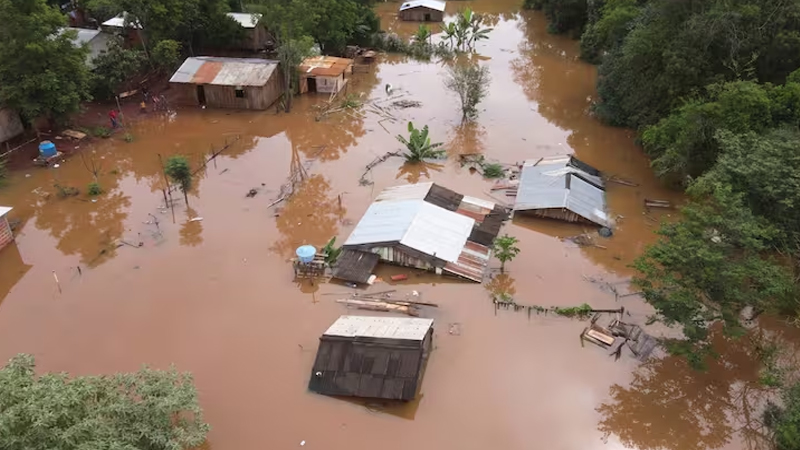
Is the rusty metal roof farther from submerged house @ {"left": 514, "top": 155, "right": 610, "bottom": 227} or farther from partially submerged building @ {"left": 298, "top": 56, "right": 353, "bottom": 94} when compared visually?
submerged house @ {"left": 514, "top": 155, "right": 610, "bottom": 227}

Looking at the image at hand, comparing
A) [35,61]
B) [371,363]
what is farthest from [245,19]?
[371,363]

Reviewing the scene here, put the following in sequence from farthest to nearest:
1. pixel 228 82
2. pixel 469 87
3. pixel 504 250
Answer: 1. pixel 228 82
2. pixel 469 87
3. pixel 504 250

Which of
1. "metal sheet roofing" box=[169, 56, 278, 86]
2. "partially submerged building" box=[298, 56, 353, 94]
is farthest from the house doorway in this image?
"partially submerged building" box=[298, 56, 353, 94]

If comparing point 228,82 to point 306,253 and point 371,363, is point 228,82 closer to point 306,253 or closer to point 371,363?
point 306,253

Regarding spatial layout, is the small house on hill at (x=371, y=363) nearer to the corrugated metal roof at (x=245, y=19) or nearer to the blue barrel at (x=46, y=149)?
the blue barrel at (x=46, y=149)

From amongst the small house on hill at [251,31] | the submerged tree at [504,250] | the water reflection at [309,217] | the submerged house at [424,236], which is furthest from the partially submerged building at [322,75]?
the submerged tree at [504,250]

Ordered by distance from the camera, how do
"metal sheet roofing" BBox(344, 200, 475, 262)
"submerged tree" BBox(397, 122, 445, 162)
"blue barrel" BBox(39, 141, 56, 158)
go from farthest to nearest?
"submerged tree" BBox(397, 122, 445, 162) < "blue barrel" BBox(39, 141, 56, 158) < "metal sheet roofing" BBox(344, 200, 475, 262)
